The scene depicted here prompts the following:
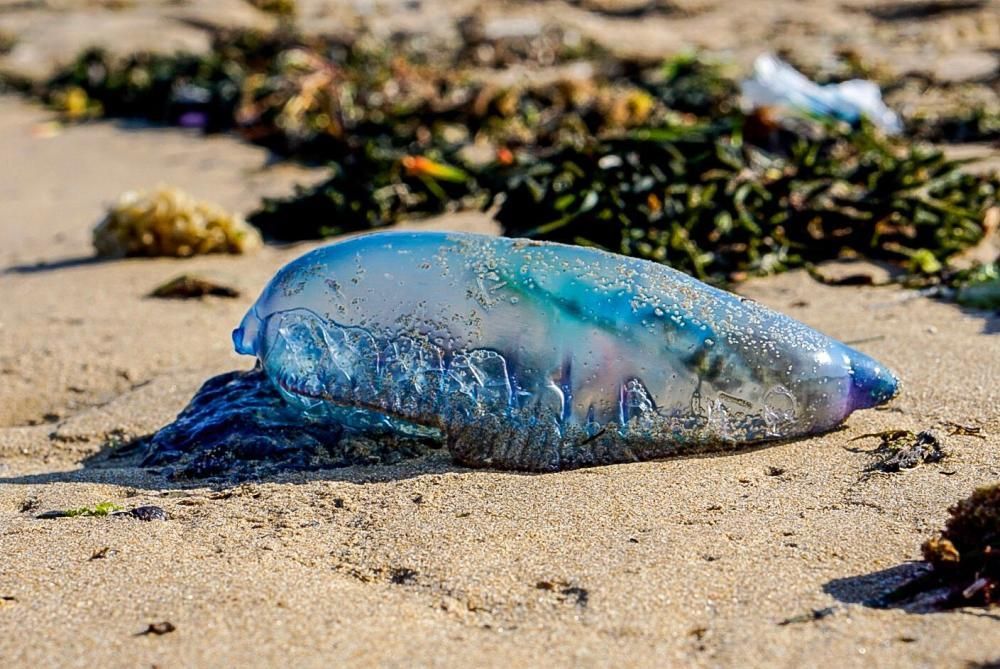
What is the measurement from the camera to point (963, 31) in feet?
26.7

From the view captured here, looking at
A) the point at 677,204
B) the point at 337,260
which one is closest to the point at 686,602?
the point at 337,260

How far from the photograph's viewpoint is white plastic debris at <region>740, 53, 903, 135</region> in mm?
5336

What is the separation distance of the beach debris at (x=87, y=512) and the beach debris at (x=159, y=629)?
498 mm

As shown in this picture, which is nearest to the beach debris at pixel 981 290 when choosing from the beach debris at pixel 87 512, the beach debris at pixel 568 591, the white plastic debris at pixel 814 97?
the white plastic debris at pixel 814 97

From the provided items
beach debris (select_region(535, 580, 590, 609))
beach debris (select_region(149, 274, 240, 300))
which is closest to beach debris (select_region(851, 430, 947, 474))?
beach debris (select_region(535, 580, 590, 609))

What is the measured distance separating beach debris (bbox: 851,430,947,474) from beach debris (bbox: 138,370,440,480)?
0.80 m

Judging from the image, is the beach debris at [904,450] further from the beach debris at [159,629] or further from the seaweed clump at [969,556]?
the beach debris at [159,629]

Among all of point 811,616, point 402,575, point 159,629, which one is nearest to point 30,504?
point 159,629

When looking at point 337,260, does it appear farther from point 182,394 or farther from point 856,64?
point 856,64

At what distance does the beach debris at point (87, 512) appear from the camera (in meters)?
2.33

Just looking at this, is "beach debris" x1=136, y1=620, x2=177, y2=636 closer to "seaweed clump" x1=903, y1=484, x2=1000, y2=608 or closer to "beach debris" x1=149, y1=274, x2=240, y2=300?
"seaweed clump" x1=903, y1=484, x2=1000, y2=608

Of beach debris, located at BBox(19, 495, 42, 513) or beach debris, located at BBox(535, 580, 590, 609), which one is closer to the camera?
beach debris, located at BBox(535, 580, 590, 609)

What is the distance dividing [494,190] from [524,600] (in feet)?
8.46

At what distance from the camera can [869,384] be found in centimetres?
255
